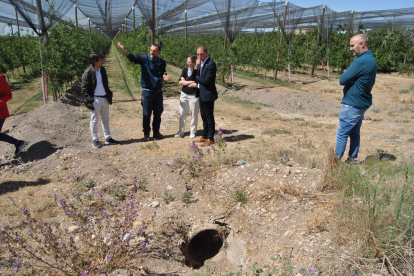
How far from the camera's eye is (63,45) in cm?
883

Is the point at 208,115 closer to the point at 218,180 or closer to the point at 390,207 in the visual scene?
the point at 218,180

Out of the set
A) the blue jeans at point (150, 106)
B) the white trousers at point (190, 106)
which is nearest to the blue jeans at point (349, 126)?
the white trousers at point (190, 106)

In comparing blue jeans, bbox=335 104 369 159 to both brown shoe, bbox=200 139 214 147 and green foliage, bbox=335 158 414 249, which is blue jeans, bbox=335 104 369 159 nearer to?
green foliage, bbox=335 158 414 249

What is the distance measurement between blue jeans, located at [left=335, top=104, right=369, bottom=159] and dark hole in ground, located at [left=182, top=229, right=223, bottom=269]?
1.83 meters

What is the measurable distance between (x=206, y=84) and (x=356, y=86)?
2.17 meters

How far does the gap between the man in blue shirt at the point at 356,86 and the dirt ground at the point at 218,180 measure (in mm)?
577

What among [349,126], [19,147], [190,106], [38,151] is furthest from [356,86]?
[19,147]

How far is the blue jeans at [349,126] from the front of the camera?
3486 millimetres

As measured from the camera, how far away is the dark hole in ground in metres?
3.00

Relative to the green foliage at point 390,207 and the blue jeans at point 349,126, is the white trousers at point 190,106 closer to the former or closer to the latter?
the blue jeans at point 349,126

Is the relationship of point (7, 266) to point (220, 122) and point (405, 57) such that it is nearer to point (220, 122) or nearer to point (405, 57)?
point (220, 122)

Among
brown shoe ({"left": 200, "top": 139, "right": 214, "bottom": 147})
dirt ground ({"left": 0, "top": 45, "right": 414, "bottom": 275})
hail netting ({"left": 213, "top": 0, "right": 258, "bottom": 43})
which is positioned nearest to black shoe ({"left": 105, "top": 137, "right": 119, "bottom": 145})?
dirt ground ({"left": 0, "top": 45, "right": 414, "bottom": 275})

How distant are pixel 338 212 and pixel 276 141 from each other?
9.32 ft

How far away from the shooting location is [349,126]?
139 inches
